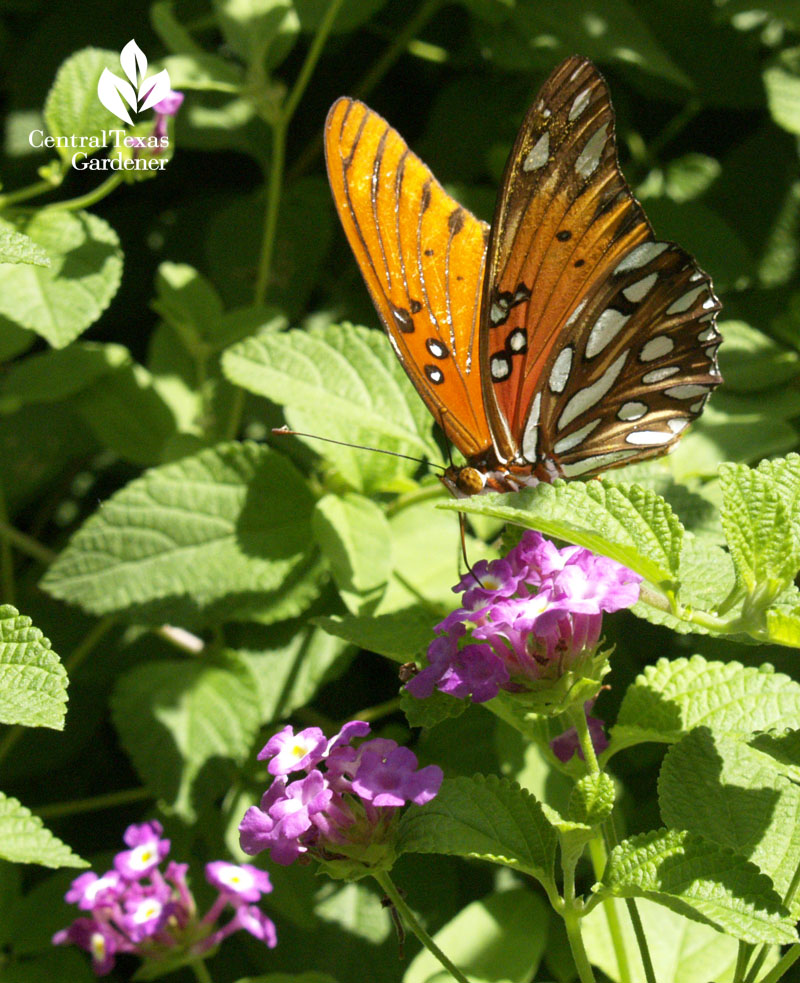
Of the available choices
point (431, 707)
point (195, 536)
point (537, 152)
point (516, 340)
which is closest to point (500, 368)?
point (516, 340)

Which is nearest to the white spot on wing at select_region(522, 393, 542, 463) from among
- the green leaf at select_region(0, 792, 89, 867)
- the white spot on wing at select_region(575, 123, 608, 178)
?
the white spot on wing at select_region(575, 123, 608, 178)

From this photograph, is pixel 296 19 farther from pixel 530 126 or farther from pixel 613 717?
pixel 613 717

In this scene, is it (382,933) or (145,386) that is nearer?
(382,933)

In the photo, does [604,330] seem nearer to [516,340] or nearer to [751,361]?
[516,340]

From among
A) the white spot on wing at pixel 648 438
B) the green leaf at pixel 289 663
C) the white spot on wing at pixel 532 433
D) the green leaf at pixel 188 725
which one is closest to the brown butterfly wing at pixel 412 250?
the white spot on wing at pixel 532 433

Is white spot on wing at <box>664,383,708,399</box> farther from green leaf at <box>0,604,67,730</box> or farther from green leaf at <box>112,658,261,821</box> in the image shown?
green leaf at <box>0,604,67,730</box>

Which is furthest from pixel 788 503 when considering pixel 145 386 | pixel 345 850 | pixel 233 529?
pixel 145 386
